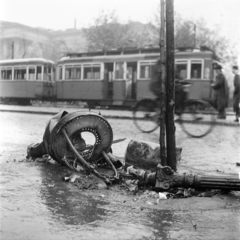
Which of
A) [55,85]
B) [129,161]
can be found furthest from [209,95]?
[129,161]

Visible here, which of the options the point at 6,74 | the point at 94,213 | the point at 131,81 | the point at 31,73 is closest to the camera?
the point at 94,213

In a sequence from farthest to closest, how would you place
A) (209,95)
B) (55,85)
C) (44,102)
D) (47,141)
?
(44,102) < (55,85) < (209,95) < (47,141)

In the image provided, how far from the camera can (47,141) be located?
5.35m

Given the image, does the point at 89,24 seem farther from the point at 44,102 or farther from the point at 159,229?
the point at 159,229

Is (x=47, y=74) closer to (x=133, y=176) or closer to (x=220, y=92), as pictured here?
(x=220, y=92)

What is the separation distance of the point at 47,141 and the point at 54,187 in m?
1.10

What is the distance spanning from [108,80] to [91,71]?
134cm

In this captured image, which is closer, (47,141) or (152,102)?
(47,141)

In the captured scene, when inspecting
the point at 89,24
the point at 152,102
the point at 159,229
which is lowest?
the point at 159,229

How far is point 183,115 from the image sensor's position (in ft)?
36.2

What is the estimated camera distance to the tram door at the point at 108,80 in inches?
930

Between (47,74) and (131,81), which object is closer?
(131,81)

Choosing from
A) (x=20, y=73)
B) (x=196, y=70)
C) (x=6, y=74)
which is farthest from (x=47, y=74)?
(x=196, y=70)

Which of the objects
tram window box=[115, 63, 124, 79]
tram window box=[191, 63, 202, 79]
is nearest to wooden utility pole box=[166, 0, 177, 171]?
tram window box=[191, 63, 202, 79]
